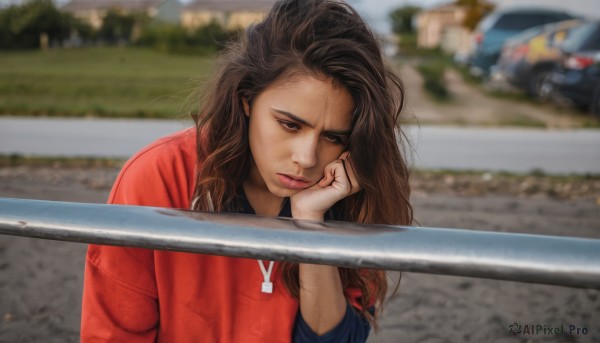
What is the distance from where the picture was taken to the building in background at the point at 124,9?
24923 mm

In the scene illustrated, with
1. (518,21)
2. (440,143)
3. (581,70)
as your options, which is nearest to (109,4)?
(518,21)

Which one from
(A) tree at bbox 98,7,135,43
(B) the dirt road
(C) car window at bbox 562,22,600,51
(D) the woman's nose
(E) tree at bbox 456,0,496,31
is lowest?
(A) tree at bbox 98,7,135,43

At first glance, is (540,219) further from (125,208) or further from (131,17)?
(131,17)

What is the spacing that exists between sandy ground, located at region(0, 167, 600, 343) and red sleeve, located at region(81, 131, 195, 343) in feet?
5.18

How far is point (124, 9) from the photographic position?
85.3 ft

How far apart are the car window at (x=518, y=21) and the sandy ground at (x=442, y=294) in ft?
34.2

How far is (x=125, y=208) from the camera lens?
0.90 meters

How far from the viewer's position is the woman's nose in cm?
155

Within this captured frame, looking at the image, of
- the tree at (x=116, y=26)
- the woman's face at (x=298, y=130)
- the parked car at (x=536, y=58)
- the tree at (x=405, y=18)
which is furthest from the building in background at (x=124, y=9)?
the tree at (x=405, y=18)

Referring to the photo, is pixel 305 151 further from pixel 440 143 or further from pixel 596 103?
pixel 596 103

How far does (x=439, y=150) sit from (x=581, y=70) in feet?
11.1

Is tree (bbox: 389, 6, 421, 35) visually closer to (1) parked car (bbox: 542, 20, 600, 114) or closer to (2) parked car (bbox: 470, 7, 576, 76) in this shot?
(2) parked car (bbox: 470, 7, 576, 76)

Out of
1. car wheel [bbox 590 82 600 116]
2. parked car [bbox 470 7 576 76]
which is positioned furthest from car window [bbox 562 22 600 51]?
parked car [bbox 470 7 576 76]

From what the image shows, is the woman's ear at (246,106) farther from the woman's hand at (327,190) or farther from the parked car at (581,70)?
the parked car at (581,70)
